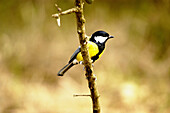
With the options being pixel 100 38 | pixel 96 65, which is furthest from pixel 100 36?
pixel 96 65

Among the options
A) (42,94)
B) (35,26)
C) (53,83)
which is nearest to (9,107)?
(42,94)

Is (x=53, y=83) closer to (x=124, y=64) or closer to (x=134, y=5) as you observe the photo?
(x=124, y=64)

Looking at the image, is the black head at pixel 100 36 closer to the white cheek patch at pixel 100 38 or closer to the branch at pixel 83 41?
the white cheek patch at pixel 100 38

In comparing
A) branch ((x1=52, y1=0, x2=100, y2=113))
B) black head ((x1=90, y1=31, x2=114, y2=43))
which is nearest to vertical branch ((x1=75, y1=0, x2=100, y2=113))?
branch ((x1=52, y1=0, x2=100, y2=113))

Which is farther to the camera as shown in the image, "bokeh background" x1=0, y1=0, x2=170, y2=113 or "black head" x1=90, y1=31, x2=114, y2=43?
"bokeh background" x1=0, y1=0, x2=170, y2=113

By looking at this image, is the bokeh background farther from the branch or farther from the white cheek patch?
the branch

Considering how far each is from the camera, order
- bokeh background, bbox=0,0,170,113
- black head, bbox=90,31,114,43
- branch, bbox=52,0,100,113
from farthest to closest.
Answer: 1. bokeh background, bbox=0,0,170,113
2. black head, bbox=90,31,114,43
3. branch, bbox=52,0,100,113

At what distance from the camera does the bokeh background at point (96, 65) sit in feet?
14.6

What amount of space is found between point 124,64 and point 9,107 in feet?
6.18

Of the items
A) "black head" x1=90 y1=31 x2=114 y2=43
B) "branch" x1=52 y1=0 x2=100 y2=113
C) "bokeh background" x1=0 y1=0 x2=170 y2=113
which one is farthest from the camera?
"bokeh background" x1=0 y1=0 x2=170 y2=113

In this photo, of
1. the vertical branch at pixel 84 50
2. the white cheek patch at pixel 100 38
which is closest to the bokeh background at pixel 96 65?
the white cheek patch at pixel 100 38

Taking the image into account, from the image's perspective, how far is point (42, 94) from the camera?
4.68m

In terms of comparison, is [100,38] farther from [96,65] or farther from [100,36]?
[96,65]

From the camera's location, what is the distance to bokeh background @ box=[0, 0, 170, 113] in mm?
4457
